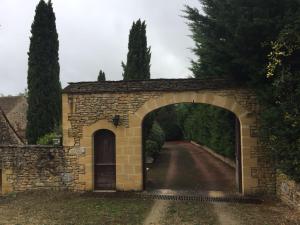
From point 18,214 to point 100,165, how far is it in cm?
332

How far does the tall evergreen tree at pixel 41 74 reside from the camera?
54.3 ft

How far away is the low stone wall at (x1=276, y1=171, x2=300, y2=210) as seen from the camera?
8.20m

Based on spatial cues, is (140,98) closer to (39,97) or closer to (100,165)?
(100,165)

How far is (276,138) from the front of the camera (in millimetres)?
8445

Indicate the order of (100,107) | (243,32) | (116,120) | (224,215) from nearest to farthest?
(224,215) < (243,32) < (116,120) < (100,107)

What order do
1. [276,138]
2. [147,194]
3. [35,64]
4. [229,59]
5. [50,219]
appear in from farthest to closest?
[35,64] < [147,194] < [229,59] < [276,138] < [50,219]

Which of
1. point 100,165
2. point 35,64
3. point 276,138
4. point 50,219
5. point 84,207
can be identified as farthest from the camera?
point 35,64

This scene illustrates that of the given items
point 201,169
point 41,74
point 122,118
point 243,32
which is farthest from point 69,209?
point 41,74

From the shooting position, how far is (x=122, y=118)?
1097 cm

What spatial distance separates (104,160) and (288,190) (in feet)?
19.3

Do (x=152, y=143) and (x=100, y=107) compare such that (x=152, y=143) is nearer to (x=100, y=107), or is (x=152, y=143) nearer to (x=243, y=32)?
(x=100, y=107)

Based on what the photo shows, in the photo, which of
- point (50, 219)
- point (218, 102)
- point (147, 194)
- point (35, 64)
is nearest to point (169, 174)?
point (147, 194)

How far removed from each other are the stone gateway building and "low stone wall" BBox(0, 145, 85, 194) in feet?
0.52

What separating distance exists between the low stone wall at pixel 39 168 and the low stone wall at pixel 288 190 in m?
6.27
